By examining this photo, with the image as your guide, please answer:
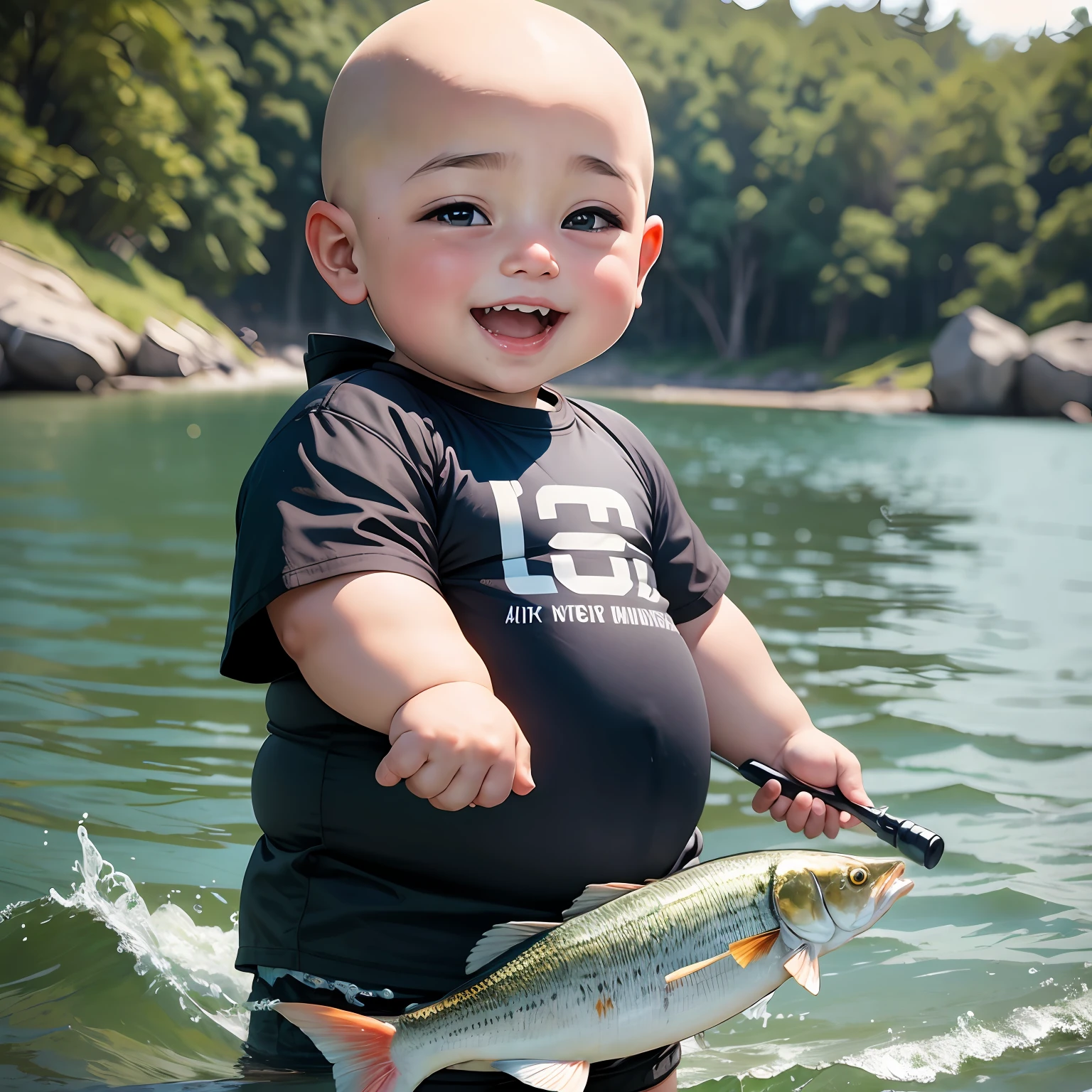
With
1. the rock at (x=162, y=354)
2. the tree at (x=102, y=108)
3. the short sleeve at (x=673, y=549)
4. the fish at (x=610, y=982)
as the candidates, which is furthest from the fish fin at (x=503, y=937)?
the tree at (x=102, y=108)

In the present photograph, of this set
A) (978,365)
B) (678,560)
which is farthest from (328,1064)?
(978,365)

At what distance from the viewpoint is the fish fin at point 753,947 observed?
50.8 inches

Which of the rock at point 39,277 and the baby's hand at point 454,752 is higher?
the baby's hand at point 454,752

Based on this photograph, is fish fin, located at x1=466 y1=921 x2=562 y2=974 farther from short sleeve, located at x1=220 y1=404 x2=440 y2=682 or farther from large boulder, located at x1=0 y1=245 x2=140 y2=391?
large boulder, located at x1=0 y1=245 x2=140 y2=391

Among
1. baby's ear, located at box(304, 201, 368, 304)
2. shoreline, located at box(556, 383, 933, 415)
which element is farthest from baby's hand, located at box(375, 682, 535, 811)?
shoreline, located at box(556, 383, 933, 415)

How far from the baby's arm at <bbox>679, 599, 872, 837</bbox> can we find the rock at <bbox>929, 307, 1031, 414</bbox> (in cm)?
2710

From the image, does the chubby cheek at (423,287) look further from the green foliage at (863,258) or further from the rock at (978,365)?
the green foliage at (863,258)

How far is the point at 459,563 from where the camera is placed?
4.86 ft

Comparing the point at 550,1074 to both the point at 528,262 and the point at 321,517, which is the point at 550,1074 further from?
the point at 528,262

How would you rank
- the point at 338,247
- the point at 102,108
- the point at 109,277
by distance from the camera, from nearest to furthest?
the point at 338,247
the point at 109,277
the point at 102,108

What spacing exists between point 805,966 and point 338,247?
1038 mm

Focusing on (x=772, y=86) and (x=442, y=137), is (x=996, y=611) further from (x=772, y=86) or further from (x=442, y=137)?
(x=772, y=86)

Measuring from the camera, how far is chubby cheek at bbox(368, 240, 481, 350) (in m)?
1.51

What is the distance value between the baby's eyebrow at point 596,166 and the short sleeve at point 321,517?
0.37 m
